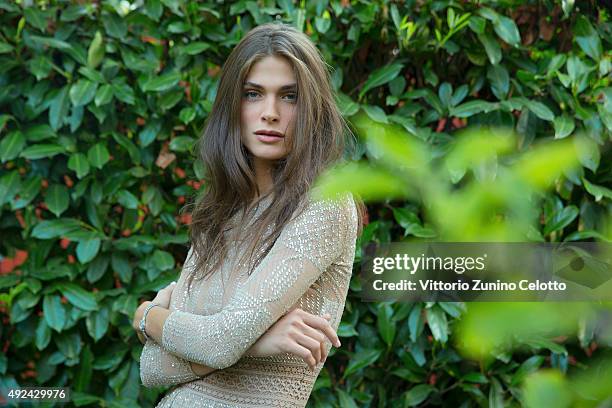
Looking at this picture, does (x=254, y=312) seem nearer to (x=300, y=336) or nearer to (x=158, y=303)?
(x=300, y=336)

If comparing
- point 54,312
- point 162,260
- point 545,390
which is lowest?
point 54,312

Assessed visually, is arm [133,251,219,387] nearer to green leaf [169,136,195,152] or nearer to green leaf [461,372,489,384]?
green leaf [169,136,195,152]

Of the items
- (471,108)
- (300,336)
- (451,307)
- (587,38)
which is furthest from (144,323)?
(587,38)

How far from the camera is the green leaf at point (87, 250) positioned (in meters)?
2.82

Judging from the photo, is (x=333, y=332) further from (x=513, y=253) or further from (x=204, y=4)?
(x=204, y=4)

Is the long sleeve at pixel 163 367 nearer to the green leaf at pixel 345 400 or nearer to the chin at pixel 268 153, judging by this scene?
the chin at pixel 268 153

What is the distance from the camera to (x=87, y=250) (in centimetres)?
284

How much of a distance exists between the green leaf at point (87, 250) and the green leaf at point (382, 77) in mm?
1013

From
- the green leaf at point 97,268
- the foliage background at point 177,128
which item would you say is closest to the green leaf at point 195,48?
the foliage background at point 177,128

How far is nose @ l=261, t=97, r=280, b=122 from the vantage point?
62.9 inches

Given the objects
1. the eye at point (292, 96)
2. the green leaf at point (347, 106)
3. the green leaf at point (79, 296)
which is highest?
the eye at point (292, 96)

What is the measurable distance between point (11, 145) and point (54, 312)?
59cm

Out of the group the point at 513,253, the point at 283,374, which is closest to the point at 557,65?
the point at 283,374

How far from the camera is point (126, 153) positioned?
301cm
